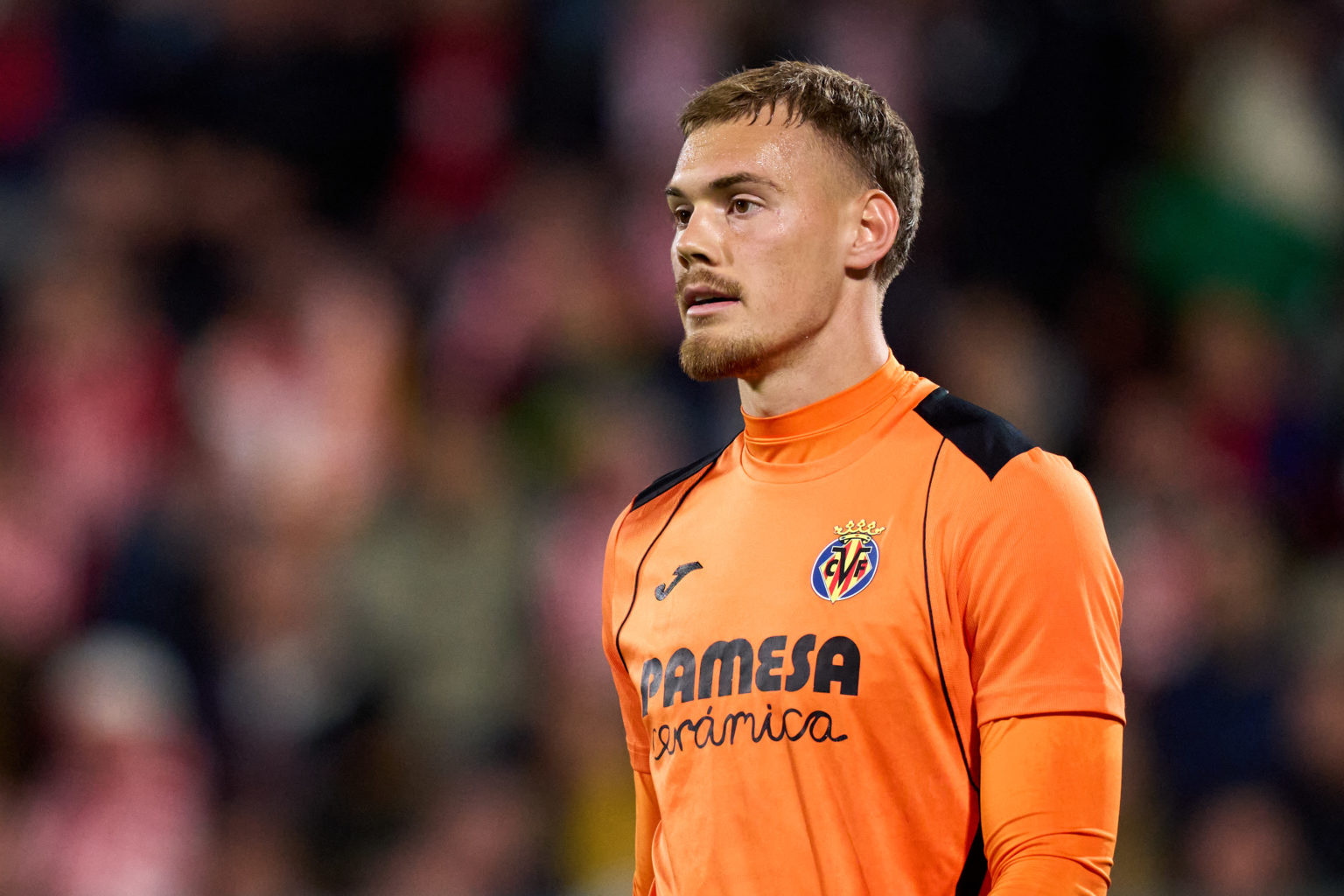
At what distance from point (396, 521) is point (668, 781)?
4.50 metres

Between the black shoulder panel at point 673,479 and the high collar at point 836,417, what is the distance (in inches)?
10.4

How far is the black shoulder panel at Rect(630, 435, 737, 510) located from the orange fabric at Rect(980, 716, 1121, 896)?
3.19 feet

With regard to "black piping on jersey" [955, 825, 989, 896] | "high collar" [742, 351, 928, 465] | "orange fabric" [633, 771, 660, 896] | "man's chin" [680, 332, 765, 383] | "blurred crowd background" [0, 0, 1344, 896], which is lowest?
"black piping on jersey" [955, 825, 989, 896]

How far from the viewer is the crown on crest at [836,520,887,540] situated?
9.31 feet

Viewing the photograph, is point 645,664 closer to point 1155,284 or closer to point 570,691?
point 570,691

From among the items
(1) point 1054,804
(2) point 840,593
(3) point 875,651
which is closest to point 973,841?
(1) point 1054,804

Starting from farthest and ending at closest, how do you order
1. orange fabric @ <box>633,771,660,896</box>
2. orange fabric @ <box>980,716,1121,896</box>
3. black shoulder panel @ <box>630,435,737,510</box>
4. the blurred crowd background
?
1. the blurred crowd background
2. black shoulder panel @ <box>630,435,737,510</box>
3. orange fabric @ <box>633,771,660,896</box>
4. orange fabric @ <box>980,716,1121,896</box>

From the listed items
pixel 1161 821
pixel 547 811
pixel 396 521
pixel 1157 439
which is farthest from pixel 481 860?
pixel 1157 439

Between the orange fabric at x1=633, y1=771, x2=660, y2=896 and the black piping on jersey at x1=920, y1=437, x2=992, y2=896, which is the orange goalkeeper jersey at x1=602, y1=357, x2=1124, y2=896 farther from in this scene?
the orange fabric at x1=633, y1=771, x2=660, y2=896

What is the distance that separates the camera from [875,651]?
272 cm

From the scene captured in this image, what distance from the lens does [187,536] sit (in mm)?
7113

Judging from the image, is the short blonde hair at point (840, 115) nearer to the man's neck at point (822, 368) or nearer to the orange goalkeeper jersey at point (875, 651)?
the man's neck at point (822, 368)

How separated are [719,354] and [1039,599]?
0.75 meters

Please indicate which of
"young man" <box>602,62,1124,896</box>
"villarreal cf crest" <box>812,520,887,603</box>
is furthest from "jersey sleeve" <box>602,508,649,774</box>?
"villarreal cf crest" <box>812,520,887,603</box>
